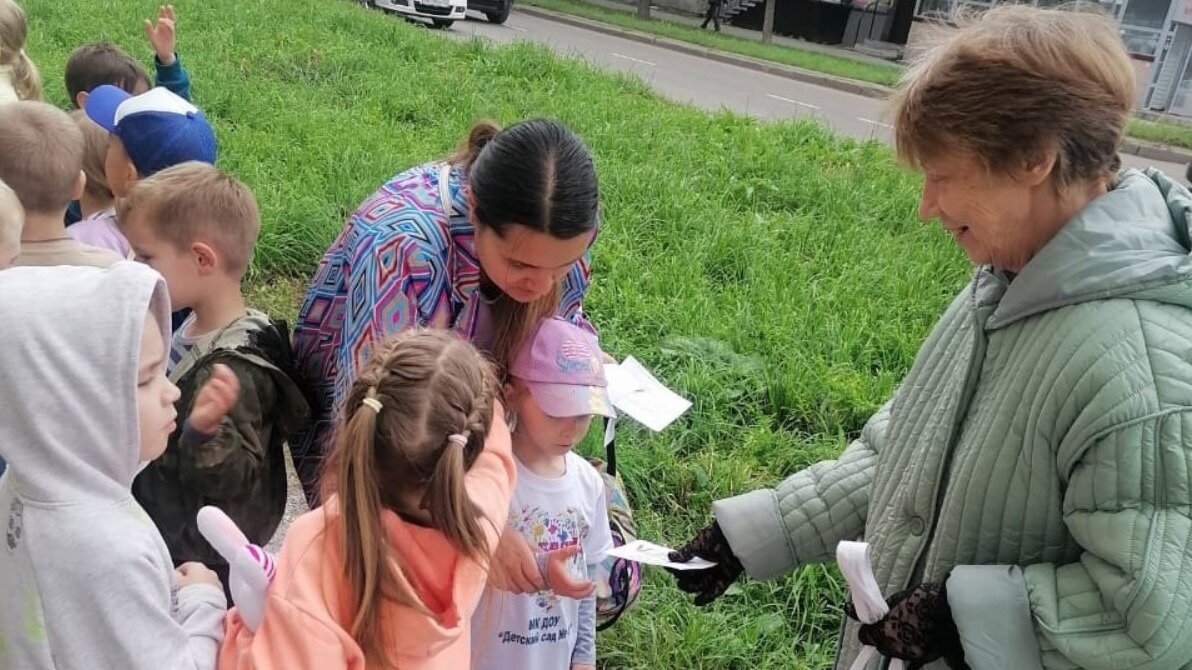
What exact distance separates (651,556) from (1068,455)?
86cm

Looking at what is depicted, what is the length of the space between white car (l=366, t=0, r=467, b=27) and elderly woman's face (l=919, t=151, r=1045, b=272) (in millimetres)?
15086

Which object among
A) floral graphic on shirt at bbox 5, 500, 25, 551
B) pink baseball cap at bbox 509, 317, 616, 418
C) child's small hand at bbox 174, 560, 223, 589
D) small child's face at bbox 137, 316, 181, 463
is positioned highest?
small child's face at bbox 137, 316, 181, 463

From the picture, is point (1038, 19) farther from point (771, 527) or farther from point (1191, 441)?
point (771, 527)

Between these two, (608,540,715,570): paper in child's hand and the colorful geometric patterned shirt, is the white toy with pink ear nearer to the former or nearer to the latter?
the colorful geometric patterned shirt

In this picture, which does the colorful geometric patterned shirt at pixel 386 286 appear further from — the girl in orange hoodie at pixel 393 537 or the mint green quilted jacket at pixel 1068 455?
the mint green quilted jacket at pixel 1068 455

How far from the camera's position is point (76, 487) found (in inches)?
50.4

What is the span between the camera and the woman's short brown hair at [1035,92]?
1.33m

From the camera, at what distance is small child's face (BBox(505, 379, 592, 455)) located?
1868 millimetres

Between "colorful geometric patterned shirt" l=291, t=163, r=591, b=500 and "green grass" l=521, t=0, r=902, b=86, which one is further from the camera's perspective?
"green grass" l=521, t=0, r=902, b=86

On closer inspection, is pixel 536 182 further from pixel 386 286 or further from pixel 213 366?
pixel 213 366

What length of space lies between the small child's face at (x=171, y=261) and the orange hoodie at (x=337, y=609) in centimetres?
79

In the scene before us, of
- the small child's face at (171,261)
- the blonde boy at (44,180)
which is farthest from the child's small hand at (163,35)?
the small child's face at (171,261)

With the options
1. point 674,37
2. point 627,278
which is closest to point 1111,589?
point 627,278

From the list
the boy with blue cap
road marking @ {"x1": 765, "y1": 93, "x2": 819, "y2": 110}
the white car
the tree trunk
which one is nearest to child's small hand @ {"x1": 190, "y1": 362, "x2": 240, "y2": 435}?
the boy with blue cap
